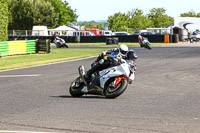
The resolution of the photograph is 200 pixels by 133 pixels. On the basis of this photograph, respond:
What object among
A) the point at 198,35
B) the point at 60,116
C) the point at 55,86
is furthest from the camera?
the point at 198,35

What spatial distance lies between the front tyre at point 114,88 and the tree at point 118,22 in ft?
345

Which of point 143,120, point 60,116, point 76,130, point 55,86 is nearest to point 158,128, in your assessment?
point 143,120

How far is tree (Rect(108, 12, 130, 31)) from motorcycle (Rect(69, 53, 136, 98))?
344 feet

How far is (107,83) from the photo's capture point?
391 inches

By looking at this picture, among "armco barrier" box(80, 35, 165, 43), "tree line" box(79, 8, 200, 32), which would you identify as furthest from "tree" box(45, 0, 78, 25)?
"armco barrier" box(80, 35, 165, 43)

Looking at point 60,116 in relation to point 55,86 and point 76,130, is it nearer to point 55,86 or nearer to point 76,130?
point 76,130

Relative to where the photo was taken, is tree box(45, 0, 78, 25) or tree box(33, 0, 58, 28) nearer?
tree box(33, 0, 58, 28)

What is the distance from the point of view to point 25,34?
62.8m

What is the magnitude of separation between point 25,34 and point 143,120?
57.0 metres

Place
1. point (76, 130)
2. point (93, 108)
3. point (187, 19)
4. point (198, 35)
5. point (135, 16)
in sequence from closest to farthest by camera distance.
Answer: point (76, 130) < point (93, 108) < point (198, 35) < point (187, 19) < point (135, 16)

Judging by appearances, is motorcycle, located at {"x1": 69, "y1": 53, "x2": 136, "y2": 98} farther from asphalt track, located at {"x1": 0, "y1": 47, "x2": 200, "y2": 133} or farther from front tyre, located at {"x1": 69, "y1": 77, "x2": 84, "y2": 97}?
asphalt track, located at {"x1": 0, "y1": 47, "x2": 200, "y2": 133}

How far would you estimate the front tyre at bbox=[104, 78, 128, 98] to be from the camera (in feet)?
31.8

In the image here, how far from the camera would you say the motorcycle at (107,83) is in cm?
970

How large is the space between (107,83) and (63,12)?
376 ft
